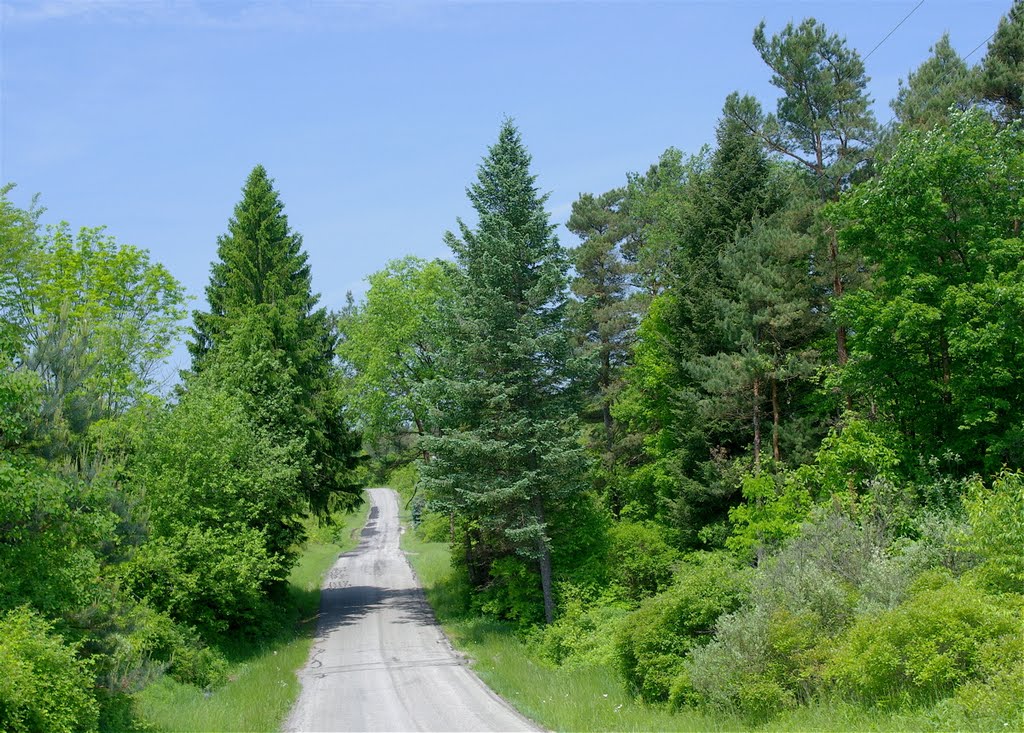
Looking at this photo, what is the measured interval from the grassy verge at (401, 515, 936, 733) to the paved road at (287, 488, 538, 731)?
570 millimetres

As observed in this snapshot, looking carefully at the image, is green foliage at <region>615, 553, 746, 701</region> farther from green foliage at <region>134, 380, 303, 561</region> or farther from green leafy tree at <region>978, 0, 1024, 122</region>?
green leafy tree at <region>978, 0, 1024, 122</region>

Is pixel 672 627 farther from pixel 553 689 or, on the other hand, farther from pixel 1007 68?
pixel 1007 68

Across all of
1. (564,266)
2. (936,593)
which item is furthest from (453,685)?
(564,266)

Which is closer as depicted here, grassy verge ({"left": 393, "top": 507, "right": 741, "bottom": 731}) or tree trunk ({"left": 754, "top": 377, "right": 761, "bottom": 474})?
grassy verge ({"left": 393, "top": 507, "right": 741, "bottom": 731})

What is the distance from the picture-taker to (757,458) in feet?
83.9

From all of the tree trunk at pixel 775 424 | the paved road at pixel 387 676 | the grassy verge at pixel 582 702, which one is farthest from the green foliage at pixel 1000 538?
the tree trunk at pixel 775 424

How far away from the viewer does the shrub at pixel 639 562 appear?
2527 centimetres

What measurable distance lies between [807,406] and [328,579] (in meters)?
28.5

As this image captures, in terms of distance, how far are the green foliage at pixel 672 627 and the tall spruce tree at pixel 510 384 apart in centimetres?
736

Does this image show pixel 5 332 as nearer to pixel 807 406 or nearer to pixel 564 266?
pixel 564 266

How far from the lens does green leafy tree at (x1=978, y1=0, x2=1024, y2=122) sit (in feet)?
85.4

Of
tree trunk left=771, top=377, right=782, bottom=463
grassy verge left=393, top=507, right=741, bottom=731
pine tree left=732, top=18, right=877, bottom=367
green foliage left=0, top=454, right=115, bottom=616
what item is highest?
pine tree left=732, top=18, right=877, bottom=367

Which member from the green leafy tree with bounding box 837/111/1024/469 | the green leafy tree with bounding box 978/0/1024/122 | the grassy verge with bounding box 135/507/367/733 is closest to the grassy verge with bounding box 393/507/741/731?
the grassy verge with bounding box 135/507/367/733

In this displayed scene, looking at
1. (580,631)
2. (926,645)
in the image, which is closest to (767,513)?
(580,631)
